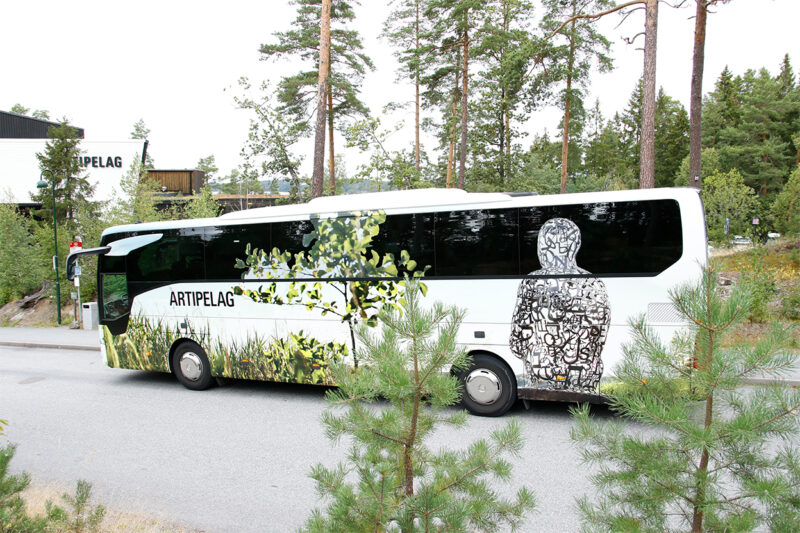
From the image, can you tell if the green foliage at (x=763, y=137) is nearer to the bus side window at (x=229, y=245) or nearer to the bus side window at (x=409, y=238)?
the bus side window at (x=409, y=238)

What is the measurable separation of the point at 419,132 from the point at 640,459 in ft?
126

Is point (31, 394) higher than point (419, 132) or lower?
Result: lower

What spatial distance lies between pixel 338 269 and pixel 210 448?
3065 mm

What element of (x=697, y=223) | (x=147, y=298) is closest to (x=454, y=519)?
(x=697, y=223)

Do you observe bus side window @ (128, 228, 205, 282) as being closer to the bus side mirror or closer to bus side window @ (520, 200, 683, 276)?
the bus side mirror

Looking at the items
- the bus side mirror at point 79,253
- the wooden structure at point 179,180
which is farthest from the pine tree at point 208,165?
the bus side mirror at point 79,253

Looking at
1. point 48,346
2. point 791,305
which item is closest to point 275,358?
point 791,305

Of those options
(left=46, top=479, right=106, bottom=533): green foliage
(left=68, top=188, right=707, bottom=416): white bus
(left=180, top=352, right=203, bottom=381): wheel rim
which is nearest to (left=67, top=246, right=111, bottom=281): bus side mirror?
(left=68, top=188, right=707, bottom=416): white bus

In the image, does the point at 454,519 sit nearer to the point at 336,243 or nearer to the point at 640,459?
the point at 640,459

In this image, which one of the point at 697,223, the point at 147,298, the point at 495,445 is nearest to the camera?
the point at 495,445

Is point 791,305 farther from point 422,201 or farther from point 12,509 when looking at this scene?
point 12,509

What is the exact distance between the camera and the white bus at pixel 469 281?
659 centimetres

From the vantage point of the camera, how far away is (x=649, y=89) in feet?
45.1

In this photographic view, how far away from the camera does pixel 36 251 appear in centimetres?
2414
